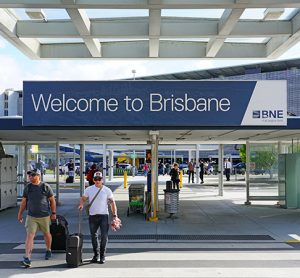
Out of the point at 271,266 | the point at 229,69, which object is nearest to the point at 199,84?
the point at 271,266

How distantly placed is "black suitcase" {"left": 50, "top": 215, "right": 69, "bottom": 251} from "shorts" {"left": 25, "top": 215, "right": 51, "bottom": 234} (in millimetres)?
882

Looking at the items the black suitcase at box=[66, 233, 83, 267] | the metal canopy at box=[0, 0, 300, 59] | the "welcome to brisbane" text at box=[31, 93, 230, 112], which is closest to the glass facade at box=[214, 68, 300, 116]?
the metal canopy at box=[0, 0, 300, 59]

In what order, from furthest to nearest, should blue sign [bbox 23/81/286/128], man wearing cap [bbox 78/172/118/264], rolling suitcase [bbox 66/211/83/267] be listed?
1. blue sign [bbox 23/81/286/128]
2. man wearing cap [bbox 78/172/118/264]
3. rolling suitcase [bbox 66/211/83/267]

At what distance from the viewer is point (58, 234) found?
9.44 meters

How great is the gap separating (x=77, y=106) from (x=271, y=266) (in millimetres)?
5838

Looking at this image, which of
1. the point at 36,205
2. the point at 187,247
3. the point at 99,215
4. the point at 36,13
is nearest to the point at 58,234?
the point at 36,205

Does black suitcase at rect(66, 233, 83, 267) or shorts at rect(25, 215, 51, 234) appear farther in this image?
shorts at rect(25, 215, 51, 234)

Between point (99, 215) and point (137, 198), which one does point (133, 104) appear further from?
point (137, 198)

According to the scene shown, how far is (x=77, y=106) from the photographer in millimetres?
11398

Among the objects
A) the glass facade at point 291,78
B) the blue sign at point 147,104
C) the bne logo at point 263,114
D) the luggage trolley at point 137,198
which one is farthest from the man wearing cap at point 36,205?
the glass facade at point 291,78

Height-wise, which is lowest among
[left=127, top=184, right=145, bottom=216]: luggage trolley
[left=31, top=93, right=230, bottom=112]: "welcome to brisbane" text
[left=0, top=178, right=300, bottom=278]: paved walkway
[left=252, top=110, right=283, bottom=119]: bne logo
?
[left=0, top=178, right=300, bottom=278]: paved walkway

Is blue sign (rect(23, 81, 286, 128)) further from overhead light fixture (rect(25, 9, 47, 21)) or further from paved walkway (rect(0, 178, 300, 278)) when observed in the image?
overhead light fixture (rect(25, 9, 47, 21))

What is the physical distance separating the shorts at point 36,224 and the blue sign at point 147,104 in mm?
3470

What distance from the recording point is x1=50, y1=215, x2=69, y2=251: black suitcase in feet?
30.8
